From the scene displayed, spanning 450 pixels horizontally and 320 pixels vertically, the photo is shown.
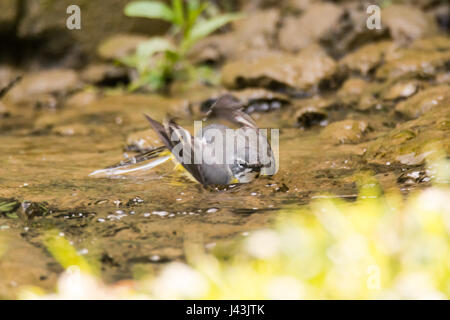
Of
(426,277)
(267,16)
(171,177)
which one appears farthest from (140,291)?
(267,16)

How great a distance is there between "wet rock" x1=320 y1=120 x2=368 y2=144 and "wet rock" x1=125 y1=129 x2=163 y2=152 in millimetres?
1487

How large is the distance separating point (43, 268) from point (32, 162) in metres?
2.17

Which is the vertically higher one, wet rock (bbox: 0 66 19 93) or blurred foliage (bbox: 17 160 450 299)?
wet rock (bbox: 0 66 19 93)

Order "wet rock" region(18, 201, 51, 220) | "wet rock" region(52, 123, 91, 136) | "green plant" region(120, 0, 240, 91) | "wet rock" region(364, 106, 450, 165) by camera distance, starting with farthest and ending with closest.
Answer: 1. "green plant" region(120, 0, 240, 91)
2. "wet rock" region(52, 123, 91, 136)
3. "wet rock" region(364, 106, 450, 165)
4. "wet rock" region(18, 201, 51, 220)

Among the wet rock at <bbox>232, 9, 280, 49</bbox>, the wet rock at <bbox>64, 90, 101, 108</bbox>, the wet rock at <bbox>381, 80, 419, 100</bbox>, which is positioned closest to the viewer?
the wet rock at <bbox>381, 80, 419, 100</bbox>

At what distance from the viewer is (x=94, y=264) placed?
7.63 feet

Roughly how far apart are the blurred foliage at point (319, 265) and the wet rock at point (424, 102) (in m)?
2.49

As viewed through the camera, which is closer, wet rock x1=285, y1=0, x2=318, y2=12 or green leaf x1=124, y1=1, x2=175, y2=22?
green leaf x1=124, y1=1, x2=175, y2=22

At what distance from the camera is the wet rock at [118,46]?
811cm

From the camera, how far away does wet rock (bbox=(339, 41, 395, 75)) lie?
672cm

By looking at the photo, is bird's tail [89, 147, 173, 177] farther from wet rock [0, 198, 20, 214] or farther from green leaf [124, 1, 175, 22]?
green leaf [124, 1, 175, 22]

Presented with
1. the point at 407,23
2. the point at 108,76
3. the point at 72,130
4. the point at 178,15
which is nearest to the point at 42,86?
the point at 108,76

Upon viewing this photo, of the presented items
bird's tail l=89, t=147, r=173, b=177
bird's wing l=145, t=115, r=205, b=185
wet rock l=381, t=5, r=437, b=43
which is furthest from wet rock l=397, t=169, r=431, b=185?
wet rock l=381, t=5, r=437, b=43
